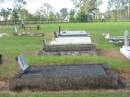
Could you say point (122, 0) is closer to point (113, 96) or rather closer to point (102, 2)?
point (102, 2)

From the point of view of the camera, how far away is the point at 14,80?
1111 cm

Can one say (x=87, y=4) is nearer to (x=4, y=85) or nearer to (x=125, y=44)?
(x=125, y=44)

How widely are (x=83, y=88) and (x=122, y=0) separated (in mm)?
93417

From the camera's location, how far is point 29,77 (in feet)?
37.7

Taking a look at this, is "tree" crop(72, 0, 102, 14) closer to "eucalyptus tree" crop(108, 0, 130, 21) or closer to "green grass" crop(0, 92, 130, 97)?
"eucalyptus tree" crop(108, 0, 130, 21)

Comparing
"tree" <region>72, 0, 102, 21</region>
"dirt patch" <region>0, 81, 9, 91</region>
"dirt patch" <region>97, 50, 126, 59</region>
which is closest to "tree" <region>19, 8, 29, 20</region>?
"tree" <region>72, 0, 102, 21</region>

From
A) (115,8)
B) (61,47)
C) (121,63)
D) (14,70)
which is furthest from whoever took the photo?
(115,8)

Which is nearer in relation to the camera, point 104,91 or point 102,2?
point 104,91

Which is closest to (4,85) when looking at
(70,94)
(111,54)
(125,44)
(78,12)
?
(70,94)

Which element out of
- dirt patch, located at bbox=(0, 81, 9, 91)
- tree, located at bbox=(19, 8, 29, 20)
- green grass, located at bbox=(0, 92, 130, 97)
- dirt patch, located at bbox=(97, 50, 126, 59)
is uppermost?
tree, located at bbox=(19, 8, 29, 20)

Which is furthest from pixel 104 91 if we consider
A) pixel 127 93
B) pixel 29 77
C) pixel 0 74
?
pixel 0 74

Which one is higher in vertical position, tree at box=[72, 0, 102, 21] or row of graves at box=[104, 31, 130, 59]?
tree at box=[72, 0, 102, 21]

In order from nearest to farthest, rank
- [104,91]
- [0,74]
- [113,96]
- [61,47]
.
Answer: [113,96], [104,91], [0,74], [61,47]

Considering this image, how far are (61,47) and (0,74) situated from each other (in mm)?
6751
